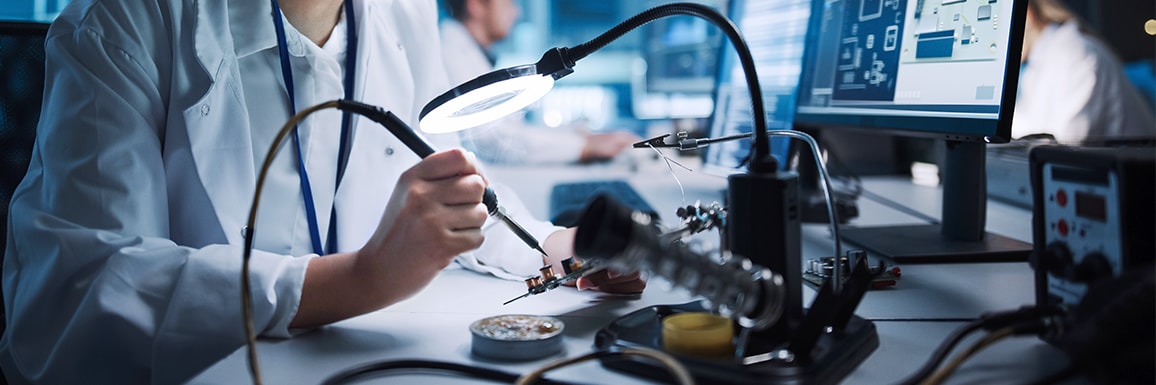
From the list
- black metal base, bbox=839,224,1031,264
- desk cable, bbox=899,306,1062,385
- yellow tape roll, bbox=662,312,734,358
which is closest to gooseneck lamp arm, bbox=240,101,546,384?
yellow tape roll, bbox=662,312,734,358

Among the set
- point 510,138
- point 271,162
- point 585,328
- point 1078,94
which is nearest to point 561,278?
point 585,328

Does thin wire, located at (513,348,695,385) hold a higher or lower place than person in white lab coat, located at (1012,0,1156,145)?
lower

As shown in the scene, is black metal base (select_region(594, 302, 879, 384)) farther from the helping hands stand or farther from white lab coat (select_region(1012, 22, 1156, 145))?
white lab coat (select_region(1012, 22, 1156, 145))

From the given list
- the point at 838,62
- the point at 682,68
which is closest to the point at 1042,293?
the point at 838,62

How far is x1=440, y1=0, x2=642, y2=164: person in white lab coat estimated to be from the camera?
271 cm

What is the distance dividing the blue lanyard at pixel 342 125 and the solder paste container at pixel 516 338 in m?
0.43

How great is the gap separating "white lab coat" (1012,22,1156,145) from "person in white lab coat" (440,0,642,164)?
5.32 feet

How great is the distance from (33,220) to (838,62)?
3.66ft

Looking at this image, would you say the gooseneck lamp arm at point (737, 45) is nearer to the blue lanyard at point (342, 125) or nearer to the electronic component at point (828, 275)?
the electronic component at point (828, 275)

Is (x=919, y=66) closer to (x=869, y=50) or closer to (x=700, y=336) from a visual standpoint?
(x=869, y=50)

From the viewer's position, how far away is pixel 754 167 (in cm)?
61

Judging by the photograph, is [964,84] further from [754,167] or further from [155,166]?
[155,166]

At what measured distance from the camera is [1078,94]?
3.17 meters

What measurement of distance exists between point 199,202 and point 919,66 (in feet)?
3.08
